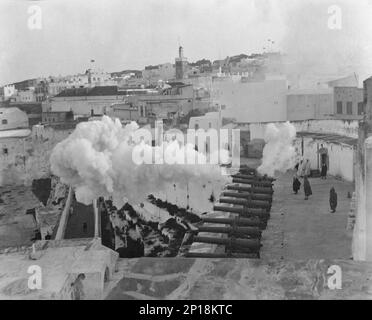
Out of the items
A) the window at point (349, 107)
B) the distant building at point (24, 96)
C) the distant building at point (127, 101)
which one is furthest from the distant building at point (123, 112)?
the window at point (349, 107)

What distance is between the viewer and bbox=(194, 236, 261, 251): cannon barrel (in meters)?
5.27

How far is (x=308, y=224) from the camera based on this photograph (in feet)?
18.7

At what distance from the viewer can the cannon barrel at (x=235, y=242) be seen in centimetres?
527

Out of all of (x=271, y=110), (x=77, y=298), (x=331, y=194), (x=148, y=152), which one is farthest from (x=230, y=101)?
(x=77, y=298)

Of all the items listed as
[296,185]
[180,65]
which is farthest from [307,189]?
[180,65]

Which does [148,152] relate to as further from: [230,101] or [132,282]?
[132,282]

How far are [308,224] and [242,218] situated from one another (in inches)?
26.1

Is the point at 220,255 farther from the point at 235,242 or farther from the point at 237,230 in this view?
the point at 237,230

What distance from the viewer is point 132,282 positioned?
4859mm

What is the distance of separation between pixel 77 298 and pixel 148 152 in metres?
1.88

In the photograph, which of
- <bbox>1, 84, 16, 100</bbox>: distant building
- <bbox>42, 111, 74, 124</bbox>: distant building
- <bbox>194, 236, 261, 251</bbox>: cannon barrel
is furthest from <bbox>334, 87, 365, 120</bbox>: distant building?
<bbox>1, 84, 16, 100</bbox>: distant building

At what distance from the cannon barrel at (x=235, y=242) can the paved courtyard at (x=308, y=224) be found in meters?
0.14

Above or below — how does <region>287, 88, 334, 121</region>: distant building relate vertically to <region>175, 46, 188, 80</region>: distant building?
below

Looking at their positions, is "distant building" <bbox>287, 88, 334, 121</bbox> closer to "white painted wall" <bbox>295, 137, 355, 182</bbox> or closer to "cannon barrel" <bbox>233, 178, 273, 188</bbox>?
"white painted wall" <bbox>295, 137, 355, 182</bbox>
